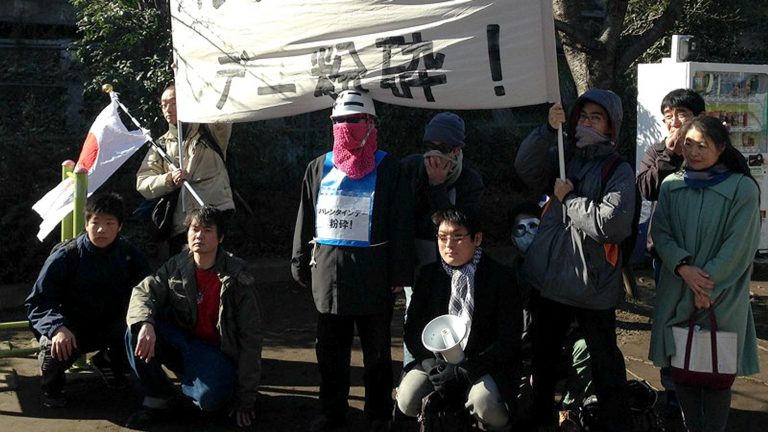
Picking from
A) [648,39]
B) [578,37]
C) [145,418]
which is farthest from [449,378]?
[648,39]

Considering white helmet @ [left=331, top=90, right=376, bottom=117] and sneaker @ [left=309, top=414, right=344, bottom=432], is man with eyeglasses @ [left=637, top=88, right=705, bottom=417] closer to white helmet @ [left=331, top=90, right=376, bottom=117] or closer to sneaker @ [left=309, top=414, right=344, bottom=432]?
white helmet @ [left=331, top=90, right=376, bottom=117]

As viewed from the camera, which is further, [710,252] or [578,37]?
[578,37]

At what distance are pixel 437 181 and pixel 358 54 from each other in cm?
78

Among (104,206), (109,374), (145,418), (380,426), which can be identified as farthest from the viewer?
(109,374)

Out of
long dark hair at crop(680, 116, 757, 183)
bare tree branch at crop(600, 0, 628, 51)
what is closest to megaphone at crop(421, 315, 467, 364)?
long dark hair at crop(680, 116, 757, 183)

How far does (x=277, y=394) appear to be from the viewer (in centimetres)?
531

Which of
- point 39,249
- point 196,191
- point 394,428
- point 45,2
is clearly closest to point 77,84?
point 45,2

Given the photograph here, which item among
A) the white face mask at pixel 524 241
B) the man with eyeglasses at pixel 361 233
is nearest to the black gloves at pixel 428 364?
the man with eyeglasses at pixel 361 233

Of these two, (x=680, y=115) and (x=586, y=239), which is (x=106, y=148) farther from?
(x=680, y=115)

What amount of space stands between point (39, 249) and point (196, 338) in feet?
11.4

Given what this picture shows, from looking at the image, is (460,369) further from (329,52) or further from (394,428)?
(329,52)

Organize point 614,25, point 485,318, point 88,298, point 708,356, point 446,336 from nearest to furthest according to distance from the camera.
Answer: point 708,356
point 446,336
point 485,318
point 88,298
point 614,25

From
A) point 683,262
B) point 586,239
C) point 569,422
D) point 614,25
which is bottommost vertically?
point 569,422

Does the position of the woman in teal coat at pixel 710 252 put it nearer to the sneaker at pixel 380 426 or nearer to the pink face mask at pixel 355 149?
the sneaker at pixel 380 426
